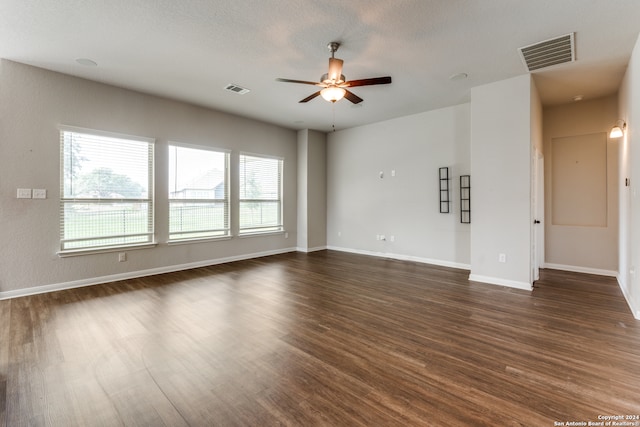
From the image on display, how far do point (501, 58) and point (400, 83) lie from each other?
4.29 feet

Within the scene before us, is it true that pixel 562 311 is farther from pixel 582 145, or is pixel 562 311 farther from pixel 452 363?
pixel 582 145

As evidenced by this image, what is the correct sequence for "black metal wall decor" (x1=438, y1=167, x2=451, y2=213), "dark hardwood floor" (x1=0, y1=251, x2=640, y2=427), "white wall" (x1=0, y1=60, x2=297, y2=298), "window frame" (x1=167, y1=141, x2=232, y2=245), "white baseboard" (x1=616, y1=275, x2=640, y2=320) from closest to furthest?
"dark hardwood floor" (x1=0, y1=251, x2=640, y2=427), "white baseboard" (x1=616, y1=275, x2=640, y2=320), "white wall" (x1=0, y1=60, x2=297, y2=298), "window frame" (x1=167, y1=141, x2=232, y2=245), "black metal wall decor" (x1=438, y1=167, x2=451, y2=213)

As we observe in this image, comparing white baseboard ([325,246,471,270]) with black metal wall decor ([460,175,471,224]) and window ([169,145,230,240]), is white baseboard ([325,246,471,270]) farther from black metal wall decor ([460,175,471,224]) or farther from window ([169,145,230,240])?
window ([169,145,230,240])

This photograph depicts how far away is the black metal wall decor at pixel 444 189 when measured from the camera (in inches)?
217

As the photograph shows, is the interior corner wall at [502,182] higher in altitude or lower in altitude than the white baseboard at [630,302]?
higher

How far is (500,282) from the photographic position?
4.30 meters

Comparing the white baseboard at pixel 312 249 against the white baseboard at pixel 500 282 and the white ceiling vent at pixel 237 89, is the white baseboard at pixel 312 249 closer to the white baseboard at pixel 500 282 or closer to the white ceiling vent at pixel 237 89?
the white baseboard at pixel 500 282

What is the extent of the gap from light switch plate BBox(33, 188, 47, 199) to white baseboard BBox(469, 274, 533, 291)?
6.38m

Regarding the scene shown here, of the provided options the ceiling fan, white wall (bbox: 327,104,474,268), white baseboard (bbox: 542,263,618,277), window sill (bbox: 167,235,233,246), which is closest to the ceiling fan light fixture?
the ceiling fan

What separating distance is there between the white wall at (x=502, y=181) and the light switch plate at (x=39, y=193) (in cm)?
627

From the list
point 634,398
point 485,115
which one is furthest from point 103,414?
point 485,115

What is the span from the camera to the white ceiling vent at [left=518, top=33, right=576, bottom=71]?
3178 millimetres

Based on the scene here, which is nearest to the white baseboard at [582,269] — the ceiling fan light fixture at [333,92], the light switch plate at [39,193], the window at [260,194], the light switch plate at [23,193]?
the ceiling fan light fixture at [333,92]

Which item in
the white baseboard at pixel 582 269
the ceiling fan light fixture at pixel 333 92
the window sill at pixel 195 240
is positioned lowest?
the white baseboard at pixel 582 269
